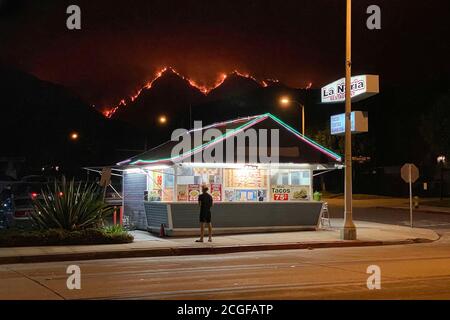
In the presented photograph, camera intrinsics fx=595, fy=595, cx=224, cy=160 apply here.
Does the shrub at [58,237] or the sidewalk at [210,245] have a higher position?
the shrub at [58,237]

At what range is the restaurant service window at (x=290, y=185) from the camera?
2336 cm

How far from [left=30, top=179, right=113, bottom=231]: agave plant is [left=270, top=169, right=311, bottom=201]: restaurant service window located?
23.2 ft

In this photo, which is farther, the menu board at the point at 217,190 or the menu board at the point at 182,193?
the menu board at the point at 217,190

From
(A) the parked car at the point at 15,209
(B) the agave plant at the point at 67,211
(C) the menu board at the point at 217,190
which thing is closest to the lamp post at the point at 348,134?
(C) the menu board at the point at 217,190

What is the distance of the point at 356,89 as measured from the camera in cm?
2106

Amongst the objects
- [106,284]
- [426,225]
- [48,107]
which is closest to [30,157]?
[48,107]

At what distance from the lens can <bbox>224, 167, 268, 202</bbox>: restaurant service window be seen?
22.7m

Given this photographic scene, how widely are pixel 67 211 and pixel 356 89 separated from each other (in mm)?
10736

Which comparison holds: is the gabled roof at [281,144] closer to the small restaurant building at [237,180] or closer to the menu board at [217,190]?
the small restaurant building at [237,180]

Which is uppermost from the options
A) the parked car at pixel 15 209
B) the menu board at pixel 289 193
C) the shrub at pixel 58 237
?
the menu board at pixel 289 193

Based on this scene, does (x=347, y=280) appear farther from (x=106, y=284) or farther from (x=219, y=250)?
(x=219, y=250)

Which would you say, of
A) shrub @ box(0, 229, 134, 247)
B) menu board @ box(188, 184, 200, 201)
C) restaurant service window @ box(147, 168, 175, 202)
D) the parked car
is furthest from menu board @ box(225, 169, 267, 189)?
the parked car
